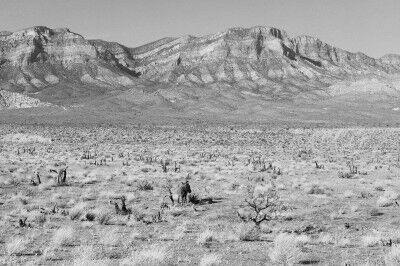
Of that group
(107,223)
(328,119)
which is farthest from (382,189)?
(328,119)

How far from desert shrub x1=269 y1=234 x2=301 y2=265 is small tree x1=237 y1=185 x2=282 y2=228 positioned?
2.35 metres

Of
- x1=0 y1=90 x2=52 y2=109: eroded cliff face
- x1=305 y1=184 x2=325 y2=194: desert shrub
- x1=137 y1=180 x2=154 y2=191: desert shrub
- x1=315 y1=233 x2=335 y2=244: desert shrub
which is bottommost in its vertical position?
x1=315 y1=233 x2=335 y2=244: desert shrub

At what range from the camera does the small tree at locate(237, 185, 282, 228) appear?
626 inches

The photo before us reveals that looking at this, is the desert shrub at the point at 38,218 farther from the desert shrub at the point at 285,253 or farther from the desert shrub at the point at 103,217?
the desert shrub at the point at 285,253

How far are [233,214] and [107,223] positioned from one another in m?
4.61

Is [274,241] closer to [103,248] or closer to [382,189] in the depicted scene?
[103,248]

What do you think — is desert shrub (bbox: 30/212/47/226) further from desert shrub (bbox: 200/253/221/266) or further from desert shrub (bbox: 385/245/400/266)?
desert shrub (bbox: 385/245/400/266)

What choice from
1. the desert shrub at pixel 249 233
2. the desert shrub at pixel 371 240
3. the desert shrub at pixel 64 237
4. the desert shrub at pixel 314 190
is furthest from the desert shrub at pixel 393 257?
the desert shrub at pixel 314 190

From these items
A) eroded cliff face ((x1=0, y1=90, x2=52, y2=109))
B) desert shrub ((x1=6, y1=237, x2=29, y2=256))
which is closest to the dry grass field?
desert shrub ((x1=6, y1=237, x2=29, y2=256))

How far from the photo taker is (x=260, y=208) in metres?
15.9

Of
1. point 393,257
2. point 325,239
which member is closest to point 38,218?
point 325,239

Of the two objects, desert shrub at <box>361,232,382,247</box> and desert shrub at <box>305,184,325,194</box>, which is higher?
desert shrub at <box>305,184,325,194</box>

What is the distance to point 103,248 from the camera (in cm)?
1250

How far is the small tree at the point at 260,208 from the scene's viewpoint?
15903 mm
